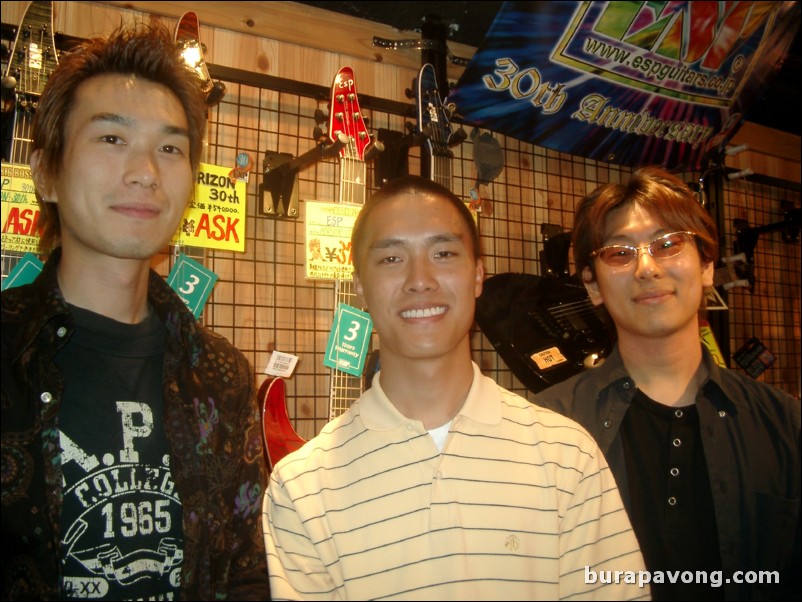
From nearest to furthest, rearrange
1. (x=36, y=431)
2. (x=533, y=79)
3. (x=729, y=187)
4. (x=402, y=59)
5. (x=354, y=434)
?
(x=36, y=431), (x=354, y=434), (x=533, y=79), (x=402, y=59), (x=729, y=187)

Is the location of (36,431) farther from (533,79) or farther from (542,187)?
(542,187)

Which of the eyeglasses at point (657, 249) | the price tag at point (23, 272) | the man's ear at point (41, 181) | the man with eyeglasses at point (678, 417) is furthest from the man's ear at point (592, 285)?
the price tag at point (23, 272)

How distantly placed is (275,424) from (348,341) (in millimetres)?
403

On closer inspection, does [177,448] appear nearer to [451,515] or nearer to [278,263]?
[451,515]

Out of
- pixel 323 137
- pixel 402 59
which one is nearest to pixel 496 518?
pixel 323 137

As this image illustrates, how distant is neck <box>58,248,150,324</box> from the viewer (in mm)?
1476

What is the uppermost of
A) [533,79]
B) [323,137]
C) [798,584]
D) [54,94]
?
[533,79]

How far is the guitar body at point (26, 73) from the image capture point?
6.02ft

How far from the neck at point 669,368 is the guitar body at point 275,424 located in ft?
3.66

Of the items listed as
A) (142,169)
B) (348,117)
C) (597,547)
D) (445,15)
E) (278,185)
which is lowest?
(597,547)

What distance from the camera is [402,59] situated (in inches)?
104

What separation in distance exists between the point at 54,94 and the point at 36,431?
0.83 m

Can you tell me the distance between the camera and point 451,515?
1.36 metres

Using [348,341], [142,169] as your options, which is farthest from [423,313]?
[348,341]
